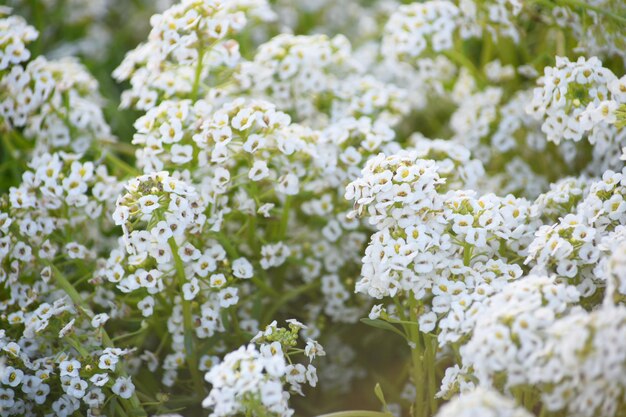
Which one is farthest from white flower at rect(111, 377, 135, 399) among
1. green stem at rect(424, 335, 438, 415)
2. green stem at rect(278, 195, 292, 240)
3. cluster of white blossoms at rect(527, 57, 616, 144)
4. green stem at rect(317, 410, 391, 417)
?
cluster of white blossoms at rect(527, 57, 616, 144)

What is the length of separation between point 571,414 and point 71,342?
154 cm

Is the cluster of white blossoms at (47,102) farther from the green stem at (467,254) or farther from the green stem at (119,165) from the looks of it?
the green stem at (467,254)

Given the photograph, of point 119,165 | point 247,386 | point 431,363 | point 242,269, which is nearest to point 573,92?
point 431,363

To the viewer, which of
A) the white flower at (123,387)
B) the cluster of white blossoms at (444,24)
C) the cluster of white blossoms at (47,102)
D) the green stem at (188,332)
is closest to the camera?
the white flower at (123,387)

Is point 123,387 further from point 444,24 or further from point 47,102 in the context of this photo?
point 444,24

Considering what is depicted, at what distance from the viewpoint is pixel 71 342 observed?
92.1 inches

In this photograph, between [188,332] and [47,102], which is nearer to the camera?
[188,332]

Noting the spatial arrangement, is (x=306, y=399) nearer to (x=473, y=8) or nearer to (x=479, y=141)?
(x=479, y=141)

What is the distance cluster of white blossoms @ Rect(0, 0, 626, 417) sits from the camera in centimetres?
201

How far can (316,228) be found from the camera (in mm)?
→ 3010

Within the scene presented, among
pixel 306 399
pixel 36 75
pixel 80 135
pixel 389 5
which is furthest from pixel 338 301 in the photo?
pixel 389 5

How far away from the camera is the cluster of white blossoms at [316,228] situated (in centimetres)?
201

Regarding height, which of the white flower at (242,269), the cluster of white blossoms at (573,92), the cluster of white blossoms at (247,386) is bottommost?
the white flower at (242,269)

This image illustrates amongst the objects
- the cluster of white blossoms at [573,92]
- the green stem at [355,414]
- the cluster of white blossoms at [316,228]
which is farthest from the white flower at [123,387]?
the cluster of white blossoms at [573,92]
